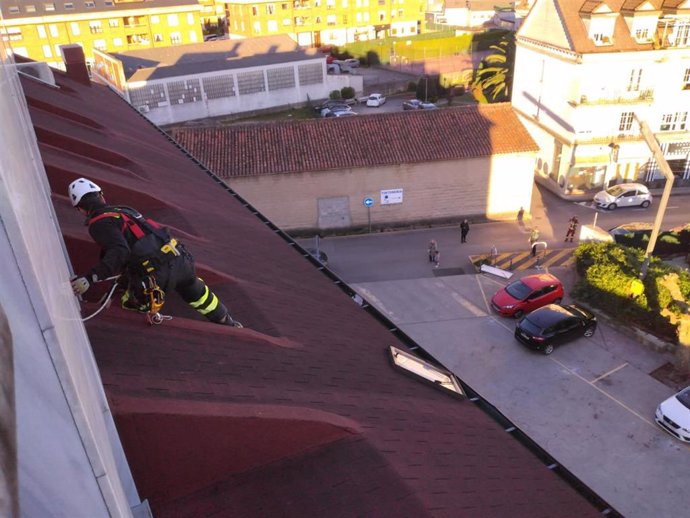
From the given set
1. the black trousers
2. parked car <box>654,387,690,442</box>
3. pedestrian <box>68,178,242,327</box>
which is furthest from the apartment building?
pedestrian <box>68,178,242,327</box>

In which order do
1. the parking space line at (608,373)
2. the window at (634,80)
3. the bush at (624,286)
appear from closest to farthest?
the parking space line at (608,373) → the bush at (624,286) → the window at (634,80)

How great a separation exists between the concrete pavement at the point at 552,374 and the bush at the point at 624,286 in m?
0.84

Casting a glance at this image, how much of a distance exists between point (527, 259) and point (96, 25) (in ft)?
173

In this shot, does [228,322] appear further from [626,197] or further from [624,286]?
[626,197]

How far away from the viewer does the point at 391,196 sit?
26078 millimetres

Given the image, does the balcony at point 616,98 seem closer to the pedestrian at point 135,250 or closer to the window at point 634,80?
the window at point 634,80

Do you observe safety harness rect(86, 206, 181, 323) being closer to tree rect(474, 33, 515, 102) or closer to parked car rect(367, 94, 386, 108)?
tree rect(474, 33, 515, 102)

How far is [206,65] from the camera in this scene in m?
46.4

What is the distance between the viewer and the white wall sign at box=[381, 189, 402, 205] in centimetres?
2594

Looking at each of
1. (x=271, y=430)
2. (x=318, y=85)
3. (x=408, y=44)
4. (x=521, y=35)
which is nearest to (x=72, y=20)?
(x=318, y=85)

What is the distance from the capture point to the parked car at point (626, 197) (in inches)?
1085

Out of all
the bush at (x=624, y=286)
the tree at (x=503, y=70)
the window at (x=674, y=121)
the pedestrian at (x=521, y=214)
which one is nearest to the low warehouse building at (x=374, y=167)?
the pedestrian at (x=521, y=214)

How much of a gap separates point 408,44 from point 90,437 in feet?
212

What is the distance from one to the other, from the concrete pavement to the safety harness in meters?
11.4
